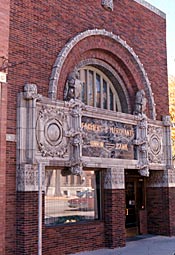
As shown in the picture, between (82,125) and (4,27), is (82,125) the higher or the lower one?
the lower one

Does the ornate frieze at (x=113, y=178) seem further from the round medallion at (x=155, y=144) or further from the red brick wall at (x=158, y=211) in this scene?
the red brick wall at (x=158, y=211)

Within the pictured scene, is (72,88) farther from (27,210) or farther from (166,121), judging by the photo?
(166,121)

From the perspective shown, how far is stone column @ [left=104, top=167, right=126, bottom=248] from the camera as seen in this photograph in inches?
554

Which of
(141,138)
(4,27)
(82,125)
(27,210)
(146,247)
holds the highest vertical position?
(4,27)

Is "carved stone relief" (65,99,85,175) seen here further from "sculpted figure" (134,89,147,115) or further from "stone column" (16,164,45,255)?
"sculpted figure" (134,89,147,115)

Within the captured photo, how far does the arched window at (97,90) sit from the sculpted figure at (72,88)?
4.39ft

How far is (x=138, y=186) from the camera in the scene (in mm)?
17562

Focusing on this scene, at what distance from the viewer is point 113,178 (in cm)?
1441

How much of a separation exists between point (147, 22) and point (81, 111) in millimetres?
6845

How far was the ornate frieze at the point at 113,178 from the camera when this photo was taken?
14348mm

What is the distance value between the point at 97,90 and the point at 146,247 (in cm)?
603

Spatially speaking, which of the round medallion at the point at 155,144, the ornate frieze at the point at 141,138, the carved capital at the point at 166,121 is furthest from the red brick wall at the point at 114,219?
the carved capital at the point at 166,121

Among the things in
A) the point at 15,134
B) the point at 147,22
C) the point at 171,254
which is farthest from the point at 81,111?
the point at 147,22

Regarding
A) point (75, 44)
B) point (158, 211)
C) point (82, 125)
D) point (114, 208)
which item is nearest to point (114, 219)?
point (114, 208)
